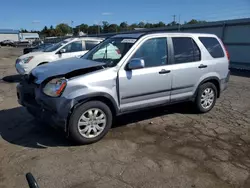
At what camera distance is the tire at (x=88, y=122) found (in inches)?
148

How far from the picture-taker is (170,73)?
185 inches

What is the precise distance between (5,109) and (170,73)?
4070 mm

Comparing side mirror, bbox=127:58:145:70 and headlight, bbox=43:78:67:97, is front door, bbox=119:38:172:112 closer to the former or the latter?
side mirror, bbox=127:58:145:70

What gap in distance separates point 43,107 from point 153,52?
7.30 ft

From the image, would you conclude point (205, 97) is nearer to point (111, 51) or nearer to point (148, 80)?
point (148, 80)

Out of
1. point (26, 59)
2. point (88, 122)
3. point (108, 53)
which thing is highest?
point (108, 53)

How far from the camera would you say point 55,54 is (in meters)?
9.55

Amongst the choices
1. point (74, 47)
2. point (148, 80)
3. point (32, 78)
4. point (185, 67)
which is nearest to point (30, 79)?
point (32, 78)

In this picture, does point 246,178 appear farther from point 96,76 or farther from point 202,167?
point 96,76

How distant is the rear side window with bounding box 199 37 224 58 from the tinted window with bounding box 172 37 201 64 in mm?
330

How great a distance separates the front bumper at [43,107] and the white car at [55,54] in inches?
201

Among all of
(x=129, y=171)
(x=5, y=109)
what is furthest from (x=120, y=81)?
(x=5, y=109)

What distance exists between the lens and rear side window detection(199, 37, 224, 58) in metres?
5.38

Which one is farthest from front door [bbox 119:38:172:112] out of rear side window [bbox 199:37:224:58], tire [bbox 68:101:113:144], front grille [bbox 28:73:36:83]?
front grille [bbox 28:73:36:83]
